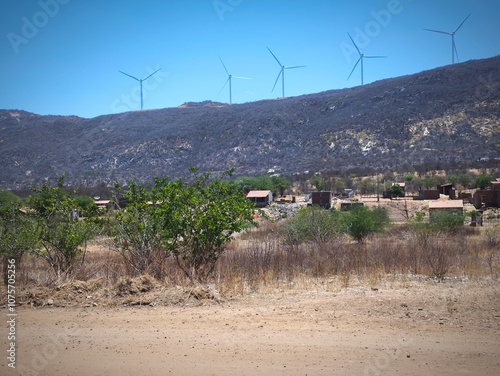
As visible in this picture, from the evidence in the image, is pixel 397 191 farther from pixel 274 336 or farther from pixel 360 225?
pixel 274 336

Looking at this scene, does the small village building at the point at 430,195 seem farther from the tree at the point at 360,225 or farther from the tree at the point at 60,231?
the tree at the point at 60,231

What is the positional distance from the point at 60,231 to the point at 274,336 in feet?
22.7

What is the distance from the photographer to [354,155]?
7506 centimetres

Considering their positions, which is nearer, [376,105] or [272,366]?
[272,366]

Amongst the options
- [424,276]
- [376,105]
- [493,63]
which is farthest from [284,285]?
[493,63]

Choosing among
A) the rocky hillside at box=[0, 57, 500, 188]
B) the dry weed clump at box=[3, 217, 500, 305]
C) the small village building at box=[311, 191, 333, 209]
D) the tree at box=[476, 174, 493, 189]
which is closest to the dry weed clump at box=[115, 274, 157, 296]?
the dry weed clump at box=[3, 217, 500, 305]

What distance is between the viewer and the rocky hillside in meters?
72.1

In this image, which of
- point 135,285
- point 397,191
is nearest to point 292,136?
point 397,191

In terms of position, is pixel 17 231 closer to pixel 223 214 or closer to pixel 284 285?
pixel 223 214

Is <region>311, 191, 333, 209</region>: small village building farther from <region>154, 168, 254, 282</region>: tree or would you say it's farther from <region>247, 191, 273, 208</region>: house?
<region>154, 168, 254, 282</region>: tree

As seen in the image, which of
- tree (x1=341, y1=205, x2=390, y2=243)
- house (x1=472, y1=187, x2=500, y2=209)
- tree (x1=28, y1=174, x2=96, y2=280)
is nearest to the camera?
tree (x1=28, y1=174, x2=96, y2=280)

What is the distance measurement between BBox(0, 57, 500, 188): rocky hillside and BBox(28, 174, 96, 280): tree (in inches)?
2339

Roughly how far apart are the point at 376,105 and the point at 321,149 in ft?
52.0

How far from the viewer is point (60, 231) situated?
37.2ft
